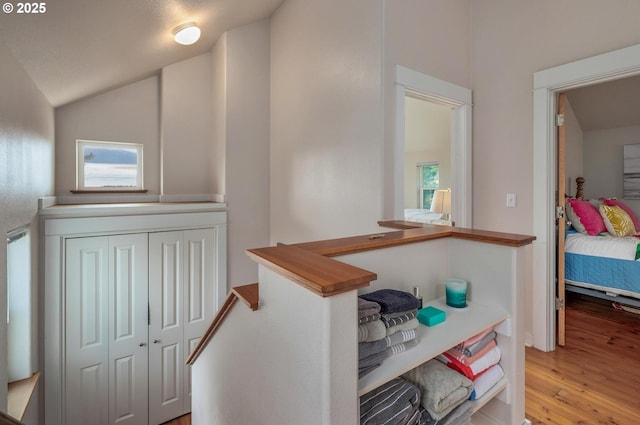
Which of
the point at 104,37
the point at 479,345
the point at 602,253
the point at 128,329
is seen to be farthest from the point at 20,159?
the point at 602,253

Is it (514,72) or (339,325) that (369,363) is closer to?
(339,325)

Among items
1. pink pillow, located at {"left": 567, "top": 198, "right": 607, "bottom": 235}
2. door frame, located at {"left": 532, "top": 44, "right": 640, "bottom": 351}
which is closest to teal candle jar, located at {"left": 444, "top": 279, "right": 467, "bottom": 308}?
door frame, located at {"left": 532, "top": 44, "right": 640, "bottom": 351}

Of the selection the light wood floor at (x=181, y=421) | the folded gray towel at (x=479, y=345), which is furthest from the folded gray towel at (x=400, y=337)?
the light wood floor at (x=181, y=421)

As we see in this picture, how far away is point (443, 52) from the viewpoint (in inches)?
110

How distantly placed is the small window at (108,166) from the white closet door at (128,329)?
2.88 ft

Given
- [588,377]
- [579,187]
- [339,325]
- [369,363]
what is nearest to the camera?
[339,325]

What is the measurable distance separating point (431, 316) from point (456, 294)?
249 mm

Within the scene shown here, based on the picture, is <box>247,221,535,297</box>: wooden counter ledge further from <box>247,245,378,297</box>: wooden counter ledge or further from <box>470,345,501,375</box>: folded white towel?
<box>470,345,501,375</box>: folded white towel

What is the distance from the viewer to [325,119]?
Answer: 2840mm

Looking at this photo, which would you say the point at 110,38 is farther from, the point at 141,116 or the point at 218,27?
the point at 141,116

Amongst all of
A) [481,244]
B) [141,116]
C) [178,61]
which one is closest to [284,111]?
[178,61]

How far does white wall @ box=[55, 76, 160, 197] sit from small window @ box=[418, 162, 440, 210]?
485cm

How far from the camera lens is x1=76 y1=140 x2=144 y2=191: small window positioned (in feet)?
10.8

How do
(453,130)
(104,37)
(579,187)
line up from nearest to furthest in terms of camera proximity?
(104,37) < (453,130) < (579,187)
